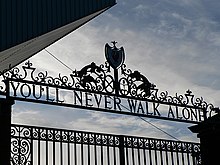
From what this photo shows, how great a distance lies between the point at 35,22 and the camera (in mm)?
11000

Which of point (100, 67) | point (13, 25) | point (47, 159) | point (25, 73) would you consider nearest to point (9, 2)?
point (13, 25)

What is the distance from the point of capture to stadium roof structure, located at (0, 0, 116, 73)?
1049cm

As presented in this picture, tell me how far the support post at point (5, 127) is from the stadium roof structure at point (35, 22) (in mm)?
1127

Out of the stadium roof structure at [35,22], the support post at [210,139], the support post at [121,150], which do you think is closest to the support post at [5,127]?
the stadium roof structure at [35,22]

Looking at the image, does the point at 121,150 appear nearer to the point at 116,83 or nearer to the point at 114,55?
the point at 116,83

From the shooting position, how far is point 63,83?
1071 cm

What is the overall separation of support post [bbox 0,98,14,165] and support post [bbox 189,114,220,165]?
15.2ft

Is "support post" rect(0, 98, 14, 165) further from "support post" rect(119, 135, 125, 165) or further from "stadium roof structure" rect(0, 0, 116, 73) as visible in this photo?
"support post" rect(119, 135, 125, 165)

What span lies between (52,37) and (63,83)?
195 cm

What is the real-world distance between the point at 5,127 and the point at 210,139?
494 cm

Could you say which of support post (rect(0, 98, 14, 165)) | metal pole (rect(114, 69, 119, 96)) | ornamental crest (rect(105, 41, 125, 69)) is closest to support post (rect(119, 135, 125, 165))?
metal pole (rect(114, 69, 119, 96))

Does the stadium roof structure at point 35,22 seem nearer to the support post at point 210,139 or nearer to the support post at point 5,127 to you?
the support post at point 5,127

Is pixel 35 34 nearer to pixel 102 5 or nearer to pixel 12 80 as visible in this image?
pixel 12 80

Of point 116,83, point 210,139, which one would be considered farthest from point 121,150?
point 210,139
